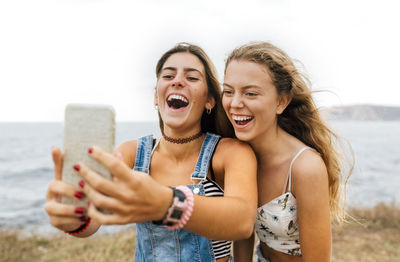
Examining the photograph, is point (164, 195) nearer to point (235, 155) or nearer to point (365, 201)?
point (235, 155)

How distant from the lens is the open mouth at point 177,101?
2404mm

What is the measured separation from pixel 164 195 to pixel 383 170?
30.9 meters

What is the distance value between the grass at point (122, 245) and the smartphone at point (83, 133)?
527 cm

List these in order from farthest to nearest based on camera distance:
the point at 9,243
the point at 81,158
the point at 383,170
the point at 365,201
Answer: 1. the point at 383,170
2. the point at 365,201
3. the point at 9,243
4. the point at 81,158

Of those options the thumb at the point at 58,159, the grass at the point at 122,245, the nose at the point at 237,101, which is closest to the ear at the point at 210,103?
the nose at the point at 237,101

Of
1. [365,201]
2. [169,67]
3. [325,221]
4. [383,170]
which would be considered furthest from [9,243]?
[383,170]

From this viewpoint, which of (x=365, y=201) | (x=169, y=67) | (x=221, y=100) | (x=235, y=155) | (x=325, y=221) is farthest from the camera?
(x=365, y=201)

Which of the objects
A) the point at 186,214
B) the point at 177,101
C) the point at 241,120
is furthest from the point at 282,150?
the point at 186,214

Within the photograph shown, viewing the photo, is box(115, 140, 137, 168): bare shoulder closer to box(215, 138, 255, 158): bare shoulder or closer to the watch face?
box(215, 138, 255, 158): bare shoulder

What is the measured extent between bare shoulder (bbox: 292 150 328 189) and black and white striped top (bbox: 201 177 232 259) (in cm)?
57

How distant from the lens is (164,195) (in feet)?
4.45

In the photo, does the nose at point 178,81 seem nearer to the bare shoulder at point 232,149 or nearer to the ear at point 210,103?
the ear at point 210,103

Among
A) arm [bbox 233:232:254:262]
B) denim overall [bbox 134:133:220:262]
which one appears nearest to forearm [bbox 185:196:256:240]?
denim overall [bbox 134:133:220:262]

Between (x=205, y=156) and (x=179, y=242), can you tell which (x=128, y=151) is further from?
(x=179, y=242)
